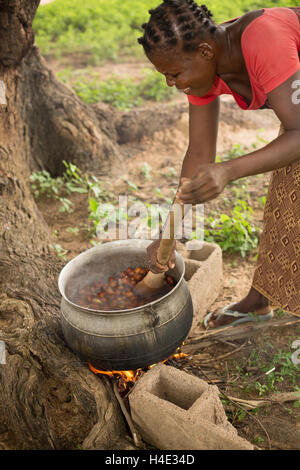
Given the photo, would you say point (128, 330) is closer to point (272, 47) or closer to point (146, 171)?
point (272, 47)

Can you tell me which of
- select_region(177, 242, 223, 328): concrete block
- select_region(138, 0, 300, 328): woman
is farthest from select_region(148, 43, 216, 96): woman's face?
select_region(177, 242, 223, 328): concrete block

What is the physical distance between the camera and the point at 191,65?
194 centimetres

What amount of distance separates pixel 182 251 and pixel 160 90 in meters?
4.57

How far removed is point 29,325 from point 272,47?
1.87m

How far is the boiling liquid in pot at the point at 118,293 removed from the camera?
240 cm

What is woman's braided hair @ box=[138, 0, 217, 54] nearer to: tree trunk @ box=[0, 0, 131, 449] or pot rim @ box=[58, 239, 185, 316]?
pot rim @ box=[58, 239, 185, 316]

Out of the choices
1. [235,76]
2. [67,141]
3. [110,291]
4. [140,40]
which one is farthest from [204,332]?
[67,141]

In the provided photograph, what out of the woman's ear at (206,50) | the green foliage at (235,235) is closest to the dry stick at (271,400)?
the green foliage at (235,235)

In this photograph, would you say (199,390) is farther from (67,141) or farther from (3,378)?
(67,141)

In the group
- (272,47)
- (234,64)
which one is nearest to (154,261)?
(234,64)

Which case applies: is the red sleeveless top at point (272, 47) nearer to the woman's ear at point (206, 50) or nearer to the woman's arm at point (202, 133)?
the woman's ear at point (206, 50)

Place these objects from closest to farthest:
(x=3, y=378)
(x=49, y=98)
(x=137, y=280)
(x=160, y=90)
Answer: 1. (x=3, y=378)
2. (x=137, y=280)
3. (x=49, y=98)
4. (x=160, y=90)

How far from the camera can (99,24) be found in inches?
400

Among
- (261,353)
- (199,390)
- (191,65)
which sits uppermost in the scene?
(191,65)
